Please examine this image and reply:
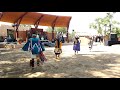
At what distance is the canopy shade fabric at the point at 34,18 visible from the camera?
82.1 feet

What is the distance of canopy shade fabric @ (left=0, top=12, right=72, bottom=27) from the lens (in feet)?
82.1

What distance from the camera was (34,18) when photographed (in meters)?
28.5

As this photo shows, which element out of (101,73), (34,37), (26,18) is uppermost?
(26,18)
